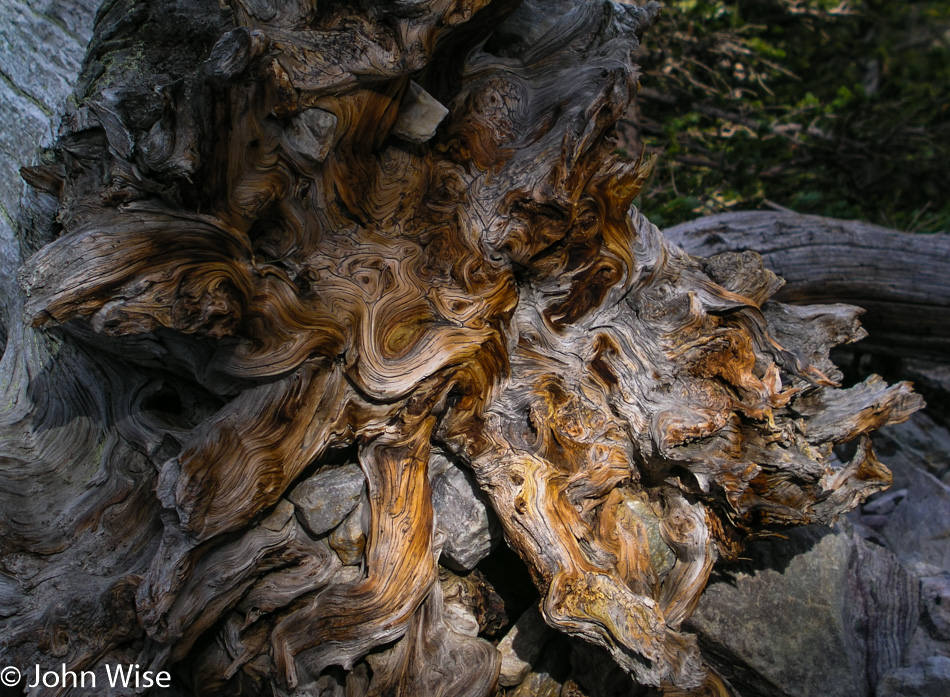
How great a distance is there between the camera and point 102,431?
2945 mm

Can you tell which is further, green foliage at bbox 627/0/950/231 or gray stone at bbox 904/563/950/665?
green foliage at bbox 627/0/950/231

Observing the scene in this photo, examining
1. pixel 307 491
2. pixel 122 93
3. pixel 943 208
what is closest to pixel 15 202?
pixel 122 93

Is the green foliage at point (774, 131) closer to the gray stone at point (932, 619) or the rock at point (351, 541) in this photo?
the gray stone at point (932, 619)

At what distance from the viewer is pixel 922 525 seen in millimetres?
4344

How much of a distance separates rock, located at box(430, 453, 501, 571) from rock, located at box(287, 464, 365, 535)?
0.35 meters

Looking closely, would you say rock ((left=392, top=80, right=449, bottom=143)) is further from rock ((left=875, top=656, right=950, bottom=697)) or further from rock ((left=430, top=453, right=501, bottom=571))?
rock ((left=875, top=656, right=950, bottom=697))

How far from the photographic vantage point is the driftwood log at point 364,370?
2395 mm

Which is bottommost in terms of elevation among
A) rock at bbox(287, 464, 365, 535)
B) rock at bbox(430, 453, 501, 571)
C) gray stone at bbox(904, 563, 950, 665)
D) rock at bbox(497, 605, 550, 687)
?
gray stone at bbox(904, 563, 950, 665)

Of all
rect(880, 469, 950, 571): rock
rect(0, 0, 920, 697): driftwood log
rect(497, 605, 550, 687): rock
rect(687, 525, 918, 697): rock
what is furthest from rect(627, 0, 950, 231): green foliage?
rect(497, 605, 550, 687): rock

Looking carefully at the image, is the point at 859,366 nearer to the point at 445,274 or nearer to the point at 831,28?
the point at 445,274

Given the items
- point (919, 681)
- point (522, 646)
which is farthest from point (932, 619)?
point (522, 646)

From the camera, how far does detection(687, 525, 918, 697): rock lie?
Answer: 10.4ft

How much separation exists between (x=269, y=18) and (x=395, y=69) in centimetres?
47

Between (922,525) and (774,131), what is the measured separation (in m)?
3.41
